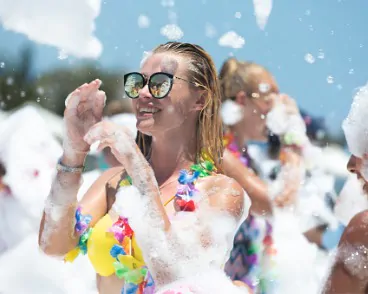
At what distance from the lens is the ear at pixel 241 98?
14.7 ft

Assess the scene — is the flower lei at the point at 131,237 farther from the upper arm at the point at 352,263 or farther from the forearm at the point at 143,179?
the upper arm at the point at 352,263

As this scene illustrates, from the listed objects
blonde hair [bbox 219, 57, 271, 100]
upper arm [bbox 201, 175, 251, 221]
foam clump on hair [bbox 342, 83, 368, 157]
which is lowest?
blonde hair [bbox 219, 57, 271, 100]

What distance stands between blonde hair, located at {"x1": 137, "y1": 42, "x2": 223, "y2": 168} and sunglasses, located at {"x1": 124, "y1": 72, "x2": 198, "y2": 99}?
0.42ft

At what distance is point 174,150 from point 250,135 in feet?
6.24

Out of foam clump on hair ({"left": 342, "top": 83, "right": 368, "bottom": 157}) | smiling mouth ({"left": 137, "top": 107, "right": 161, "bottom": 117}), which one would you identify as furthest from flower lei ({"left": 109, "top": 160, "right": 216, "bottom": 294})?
foam clump on hair ({"left": 342, "top": 83, "right": 368, "bottom": 157})

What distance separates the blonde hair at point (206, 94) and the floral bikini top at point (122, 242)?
6cm

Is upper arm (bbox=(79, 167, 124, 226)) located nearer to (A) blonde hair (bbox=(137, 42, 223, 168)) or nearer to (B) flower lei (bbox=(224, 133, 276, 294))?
(A) blonde hair (bbox=(137, 42, 223, 168))

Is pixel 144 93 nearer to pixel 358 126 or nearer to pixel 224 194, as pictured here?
pixel 224 194

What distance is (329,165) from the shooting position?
24.4ft

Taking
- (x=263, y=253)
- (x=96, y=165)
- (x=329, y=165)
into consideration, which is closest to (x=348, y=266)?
(x=263, y=253)

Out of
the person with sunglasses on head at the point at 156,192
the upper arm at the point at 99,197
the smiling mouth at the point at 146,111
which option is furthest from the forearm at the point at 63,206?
the smiling mouth at the point at 146,111

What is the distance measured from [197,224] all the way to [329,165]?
531cm

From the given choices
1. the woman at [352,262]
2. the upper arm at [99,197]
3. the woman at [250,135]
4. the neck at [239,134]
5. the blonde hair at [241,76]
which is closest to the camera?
the woman at [352,262]

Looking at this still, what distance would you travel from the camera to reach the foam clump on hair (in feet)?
6.11
